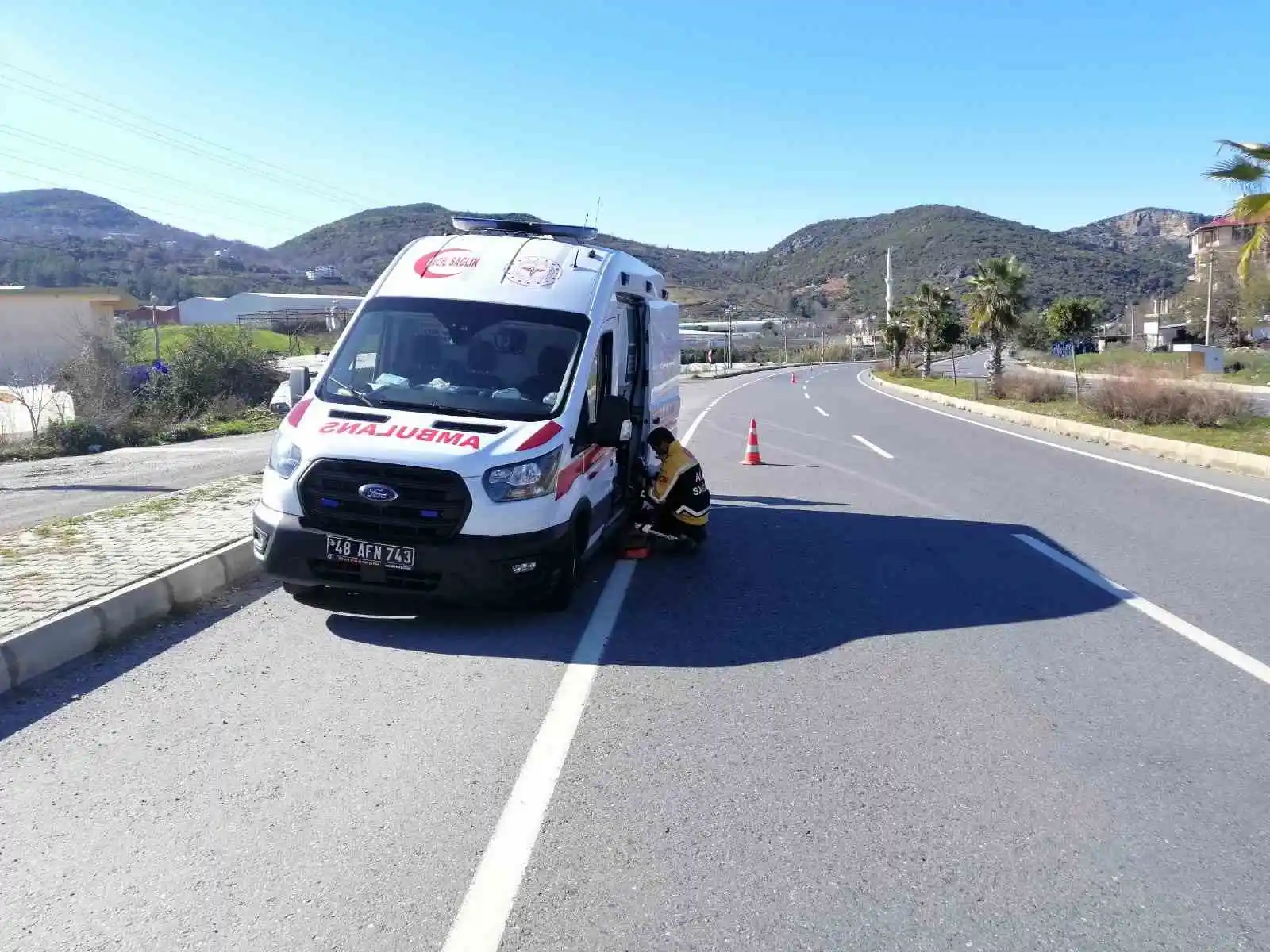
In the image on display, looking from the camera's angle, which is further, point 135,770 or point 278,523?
point 278,523

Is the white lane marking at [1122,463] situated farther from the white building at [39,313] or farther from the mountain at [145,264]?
the mountain at [145,264]

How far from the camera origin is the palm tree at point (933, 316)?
63.6m

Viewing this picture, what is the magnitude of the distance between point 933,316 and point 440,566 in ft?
202

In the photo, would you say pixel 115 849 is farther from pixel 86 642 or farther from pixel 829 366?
pixel 829 366

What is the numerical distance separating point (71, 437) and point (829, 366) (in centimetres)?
8428

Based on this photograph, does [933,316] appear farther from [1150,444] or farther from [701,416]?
[1150,444]

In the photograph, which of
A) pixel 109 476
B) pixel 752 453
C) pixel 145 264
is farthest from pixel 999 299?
pixel 145 264

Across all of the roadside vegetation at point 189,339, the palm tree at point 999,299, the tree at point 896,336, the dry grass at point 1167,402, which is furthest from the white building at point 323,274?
the dry grass at point 1167,402

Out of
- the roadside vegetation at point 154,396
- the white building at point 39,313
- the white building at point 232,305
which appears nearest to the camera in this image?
the roadside vegetation at point 154,396

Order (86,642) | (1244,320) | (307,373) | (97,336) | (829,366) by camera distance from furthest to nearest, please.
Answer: (829,366), (1244,320), (97,336), (307,373), (86,642)

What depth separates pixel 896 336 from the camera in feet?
234

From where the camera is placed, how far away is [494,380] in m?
7.36

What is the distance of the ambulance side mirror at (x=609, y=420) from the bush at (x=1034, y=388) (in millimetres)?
25764

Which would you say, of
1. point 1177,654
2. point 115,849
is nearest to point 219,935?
point 115,849
